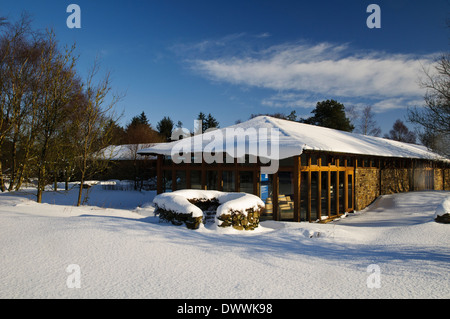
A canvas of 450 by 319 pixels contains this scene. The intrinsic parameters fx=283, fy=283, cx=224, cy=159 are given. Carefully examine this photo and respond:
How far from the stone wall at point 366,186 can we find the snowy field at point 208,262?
7109 millimetres

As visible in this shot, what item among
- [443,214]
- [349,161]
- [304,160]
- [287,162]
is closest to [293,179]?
[304,160]

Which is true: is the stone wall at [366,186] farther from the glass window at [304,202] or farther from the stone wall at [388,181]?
the glass window at [304,202]

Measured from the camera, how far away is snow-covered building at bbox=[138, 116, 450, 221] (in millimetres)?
10234

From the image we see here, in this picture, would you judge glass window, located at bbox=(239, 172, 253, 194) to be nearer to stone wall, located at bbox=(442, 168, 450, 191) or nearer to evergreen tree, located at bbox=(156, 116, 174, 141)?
stone wall, located at bbox=(442, 168, 450, 191)

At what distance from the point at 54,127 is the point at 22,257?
24.3 feet

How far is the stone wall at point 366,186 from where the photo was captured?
14102 mm

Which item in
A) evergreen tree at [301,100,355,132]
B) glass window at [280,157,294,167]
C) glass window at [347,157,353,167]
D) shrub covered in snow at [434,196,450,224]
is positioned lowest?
shrub covered in snow at [434,196,450,224]

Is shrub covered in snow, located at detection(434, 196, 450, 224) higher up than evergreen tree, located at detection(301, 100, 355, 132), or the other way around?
evergreen tree, located at detection(301, 100, 355, 132)

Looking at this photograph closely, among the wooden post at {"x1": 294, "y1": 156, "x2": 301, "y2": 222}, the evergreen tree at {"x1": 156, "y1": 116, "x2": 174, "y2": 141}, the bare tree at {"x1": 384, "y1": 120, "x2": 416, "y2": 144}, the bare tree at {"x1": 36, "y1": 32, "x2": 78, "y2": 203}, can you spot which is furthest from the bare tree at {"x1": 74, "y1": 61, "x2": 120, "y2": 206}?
the bare tree at {"x1": 384, "y1": 120, "x2": 416, "y2": 144}

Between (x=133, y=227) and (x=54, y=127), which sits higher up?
(x=54, y=127)

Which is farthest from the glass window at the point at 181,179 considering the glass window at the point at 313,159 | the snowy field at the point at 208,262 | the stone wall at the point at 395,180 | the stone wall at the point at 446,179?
the stone wall at the point at 446,179
